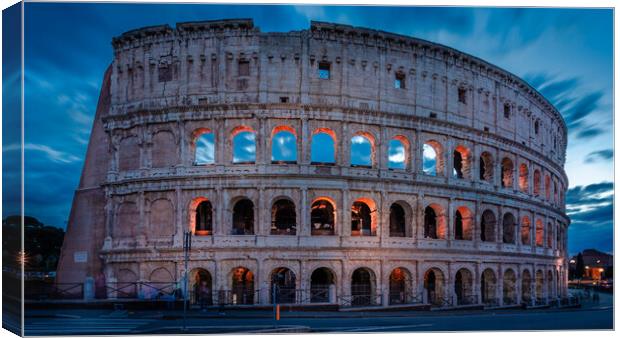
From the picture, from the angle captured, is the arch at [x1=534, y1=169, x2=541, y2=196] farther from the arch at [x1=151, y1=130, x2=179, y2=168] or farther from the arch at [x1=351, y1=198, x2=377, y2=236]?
the arch at [x1=151, y1=130, x2=179, y2=168]

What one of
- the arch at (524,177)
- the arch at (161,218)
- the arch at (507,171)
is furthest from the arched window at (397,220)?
the arch at (161,218)

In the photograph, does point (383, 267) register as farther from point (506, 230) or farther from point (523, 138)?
point (523, 138)

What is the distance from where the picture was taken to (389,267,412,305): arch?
28.8m

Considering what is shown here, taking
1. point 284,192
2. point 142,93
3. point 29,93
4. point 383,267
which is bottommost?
point 383,267

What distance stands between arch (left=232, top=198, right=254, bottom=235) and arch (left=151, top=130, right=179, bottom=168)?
3821mm

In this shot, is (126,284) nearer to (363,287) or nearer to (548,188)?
(363,287)

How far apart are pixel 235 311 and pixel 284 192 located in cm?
620

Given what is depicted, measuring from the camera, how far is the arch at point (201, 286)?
2640cm

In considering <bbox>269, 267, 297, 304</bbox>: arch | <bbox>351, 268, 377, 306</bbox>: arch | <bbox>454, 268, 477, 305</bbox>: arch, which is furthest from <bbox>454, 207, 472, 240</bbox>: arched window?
<bbox>269, 267, 297, 304</bbox>: arch

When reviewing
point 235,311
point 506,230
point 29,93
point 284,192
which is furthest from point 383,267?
point 29,93

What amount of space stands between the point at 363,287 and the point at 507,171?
39.8ft

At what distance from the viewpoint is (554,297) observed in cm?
3728

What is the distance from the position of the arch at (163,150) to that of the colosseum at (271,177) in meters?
0.07

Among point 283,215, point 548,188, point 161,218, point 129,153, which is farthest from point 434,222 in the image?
point 129,153
